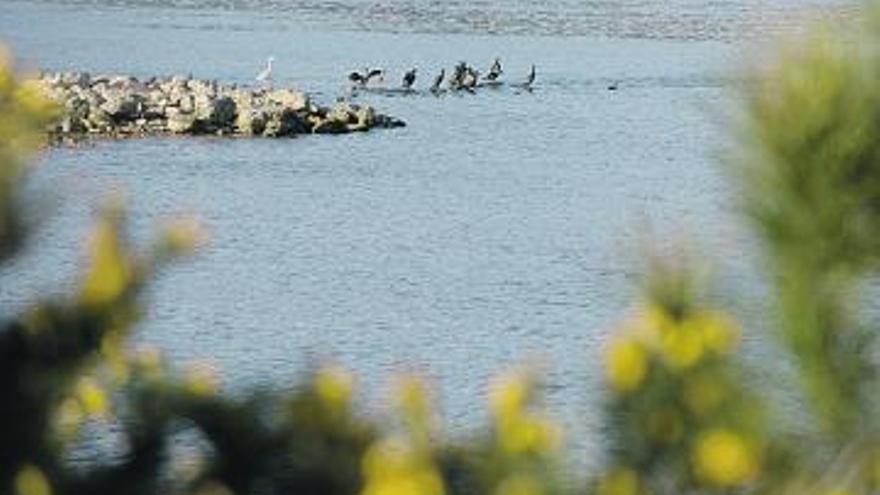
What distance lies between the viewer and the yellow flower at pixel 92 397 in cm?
338

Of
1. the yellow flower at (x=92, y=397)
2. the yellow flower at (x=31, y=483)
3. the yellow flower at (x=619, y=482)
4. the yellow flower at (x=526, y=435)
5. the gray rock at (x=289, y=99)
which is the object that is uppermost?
the yellow flower at (x=526, y=435)

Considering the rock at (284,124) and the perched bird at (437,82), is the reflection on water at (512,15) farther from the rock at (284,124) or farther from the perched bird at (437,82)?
the rock at (284,124)

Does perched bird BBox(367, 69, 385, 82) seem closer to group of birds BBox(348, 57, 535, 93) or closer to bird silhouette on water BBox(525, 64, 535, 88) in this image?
group of birds BBox(348, 57, 535, 93)

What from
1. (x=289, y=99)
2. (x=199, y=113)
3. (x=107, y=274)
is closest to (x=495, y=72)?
(x=289, y=99)

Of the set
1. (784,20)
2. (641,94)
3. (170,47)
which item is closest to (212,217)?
(641,94)

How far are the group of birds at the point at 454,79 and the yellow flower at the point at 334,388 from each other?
4125 cm

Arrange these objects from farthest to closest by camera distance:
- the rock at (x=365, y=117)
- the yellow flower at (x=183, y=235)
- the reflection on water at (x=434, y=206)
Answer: the rock at (x=365, y=117), the reflection on water at (x=434, y=206), the yellow flower at (x=183, y=235)

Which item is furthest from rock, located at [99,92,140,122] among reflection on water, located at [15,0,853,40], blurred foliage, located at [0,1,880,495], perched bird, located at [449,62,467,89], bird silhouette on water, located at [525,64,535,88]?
blurred foliage, located at [0,1,880,495]

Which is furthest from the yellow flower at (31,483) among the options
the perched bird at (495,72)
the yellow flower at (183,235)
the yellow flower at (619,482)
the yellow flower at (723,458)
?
the perched bird at (495,72)

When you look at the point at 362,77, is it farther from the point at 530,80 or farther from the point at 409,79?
the point at 530,80

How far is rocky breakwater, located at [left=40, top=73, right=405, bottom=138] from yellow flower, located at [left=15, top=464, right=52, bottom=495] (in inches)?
1181

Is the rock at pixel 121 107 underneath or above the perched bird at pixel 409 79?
above

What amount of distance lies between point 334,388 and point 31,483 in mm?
487

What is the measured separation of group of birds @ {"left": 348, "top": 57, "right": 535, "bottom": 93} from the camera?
1767 inches
